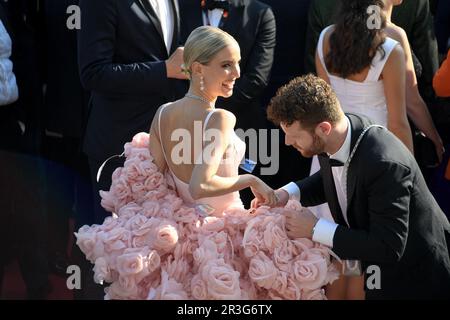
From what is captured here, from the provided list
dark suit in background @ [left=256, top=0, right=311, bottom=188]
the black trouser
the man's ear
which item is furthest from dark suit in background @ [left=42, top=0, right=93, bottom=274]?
the man's ear

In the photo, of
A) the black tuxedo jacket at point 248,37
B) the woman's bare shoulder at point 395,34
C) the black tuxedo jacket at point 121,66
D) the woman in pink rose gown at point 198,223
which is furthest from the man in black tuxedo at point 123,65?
the woman's bare shoulder at point 395,34

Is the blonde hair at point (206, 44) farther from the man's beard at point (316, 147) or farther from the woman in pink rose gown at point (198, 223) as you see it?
the man's beard at point (316, 147)

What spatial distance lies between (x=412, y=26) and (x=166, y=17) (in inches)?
58.4

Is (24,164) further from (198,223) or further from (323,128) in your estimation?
(323,128)

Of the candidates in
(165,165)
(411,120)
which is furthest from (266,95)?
(165,165)

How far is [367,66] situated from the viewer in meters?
3.96

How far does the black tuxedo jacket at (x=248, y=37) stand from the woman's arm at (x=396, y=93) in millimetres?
737

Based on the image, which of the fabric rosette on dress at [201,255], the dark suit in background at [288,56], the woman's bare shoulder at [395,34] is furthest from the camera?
the dark suit in background at [288,56]

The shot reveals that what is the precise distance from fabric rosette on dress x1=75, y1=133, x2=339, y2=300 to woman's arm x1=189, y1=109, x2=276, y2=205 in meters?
0.11

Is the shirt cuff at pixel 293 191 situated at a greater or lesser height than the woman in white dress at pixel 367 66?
lesser

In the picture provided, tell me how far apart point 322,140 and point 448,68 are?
145 cm

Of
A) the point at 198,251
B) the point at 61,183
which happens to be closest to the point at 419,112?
the point at 198,251

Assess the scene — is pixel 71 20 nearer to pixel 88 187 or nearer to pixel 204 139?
pixel 88 187

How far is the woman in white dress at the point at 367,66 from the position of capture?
12.9 feet
